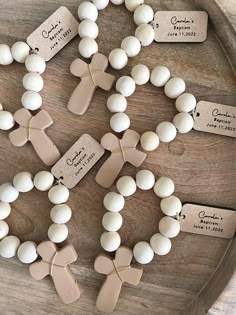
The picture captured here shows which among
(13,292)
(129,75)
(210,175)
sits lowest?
(13,292)

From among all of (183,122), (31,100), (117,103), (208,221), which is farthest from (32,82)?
(208,221)

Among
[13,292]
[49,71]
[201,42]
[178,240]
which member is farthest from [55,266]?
[201,42]

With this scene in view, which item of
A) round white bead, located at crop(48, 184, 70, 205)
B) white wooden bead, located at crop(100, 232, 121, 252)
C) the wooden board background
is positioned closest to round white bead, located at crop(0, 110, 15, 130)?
the wooden board background

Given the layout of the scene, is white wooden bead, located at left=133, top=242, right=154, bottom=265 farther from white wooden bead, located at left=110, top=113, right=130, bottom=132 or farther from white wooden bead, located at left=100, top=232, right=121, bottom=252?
white wooden bead, located at left=110, top=113, right=130, bottom=132

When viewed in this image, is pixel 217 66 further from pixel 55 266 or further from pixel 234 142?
pixel 55 266

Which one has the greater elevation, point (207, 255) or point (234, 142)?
point (234, 142)

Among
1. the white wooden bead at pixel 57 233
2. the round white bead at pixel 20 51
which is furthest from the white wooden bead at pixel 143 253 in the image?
the round white bead at pixel 20 51
